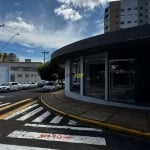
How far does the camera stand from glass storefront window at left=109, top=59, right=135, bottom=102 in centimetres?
1530

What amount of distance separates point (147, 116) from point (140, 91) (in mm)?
3215

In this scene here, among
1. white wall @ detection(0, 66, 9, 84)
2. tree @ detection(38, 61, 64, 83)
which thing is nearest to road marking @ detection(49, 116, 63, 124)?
tree @ detection(38, 61, 64, 83)

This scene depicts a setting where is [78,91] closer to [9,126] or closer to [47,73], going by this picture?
[9,126]

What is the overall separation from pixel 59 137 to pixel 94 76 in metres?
9.73

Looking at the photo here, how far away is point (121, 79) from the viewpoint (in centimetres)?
1577

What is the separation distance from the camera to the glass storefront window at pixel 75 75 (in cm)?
2081

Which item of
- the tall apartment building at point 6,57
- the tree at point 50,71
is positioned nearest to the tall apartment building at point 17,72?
the tree at point 50,71

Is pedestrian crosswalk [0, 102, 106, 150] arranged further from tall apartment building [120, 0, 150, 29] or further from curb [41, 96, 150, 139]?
tall apartment building [120, 0, 150, 29]

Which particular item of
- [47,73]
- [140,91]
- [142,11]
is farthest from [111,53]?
[142,11]

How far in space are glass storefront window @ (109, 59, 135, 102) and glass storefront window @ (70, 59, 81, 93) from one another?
4617 millimetres

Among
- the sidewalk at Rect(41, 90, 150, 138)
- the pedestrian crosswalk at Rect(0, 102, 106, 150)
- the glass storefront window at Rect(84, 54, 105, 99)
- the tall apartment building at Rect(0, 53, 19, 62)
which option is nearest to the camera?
the pedestrian crosswalk at Rect(0, 102, 106, 150)

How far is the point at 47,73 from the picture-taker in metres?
50.9

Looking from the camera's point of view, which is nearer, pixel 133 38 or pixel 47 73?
pixel 133 38

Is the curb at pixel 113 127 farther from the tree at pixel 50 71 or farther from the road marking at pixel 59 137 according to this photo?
the tree at pixel 50 71
